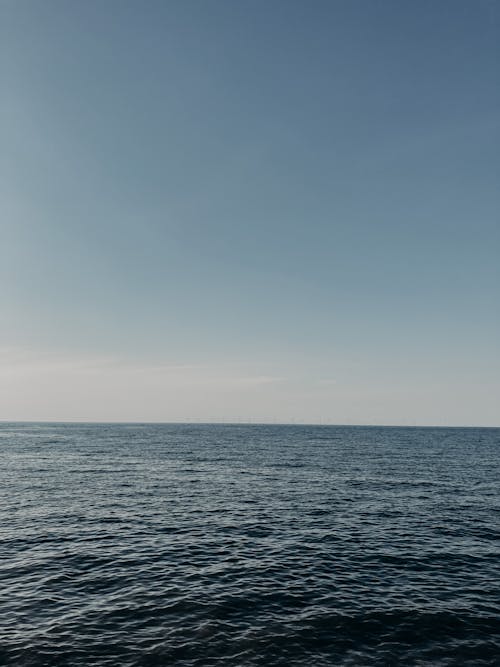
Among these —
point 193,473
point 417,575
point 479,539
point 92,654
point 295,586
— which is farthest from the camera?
point 193,473

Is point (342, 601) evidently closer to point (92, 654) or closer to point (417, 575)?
point (417, 575)

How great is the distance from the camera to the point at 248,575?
26.4 metres

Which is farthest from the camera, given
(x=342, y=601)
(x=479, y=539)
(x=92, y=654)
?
(x=479, y=539)

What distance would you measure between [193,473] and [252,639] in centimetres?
4872

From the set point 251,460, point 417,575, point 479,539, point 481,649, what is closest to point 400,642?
point 481,649

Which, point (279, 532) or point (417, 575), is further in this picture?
point (279, 532)

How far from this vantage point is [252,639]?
19.1 meters

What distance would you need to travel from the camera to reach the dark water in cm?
1855

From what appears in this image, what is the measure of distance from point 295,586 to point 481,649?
980cm

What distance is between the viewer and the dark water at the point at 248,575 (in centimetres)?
1855

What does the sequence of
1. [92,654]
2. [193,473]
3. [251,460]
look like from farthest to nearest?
[251,460]
[193,473]
[92,654]

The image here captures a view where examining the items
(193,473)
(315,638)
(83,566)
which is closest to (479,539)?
(315,638)

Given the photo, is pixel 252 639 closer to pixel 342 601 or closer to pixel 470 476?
pixel 342 601

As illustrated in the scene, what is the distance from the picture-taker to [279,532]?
3531 centimetres
